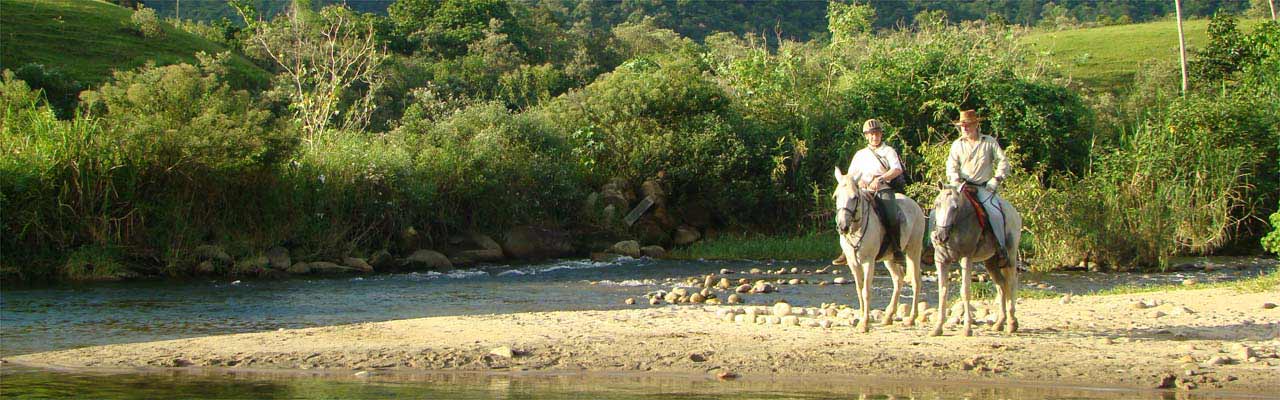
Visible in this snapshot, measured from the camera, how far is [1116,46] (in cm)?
6134

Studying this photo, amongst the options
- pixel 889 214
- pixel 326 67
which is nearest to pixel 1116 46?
pixel 326 67

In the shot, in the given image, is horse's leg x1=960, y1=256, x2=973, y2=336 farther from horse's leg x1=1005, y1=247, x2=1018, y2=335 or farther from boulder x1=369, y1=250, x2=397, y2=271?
boulder x1=369, y1=250, x2=397, y2=271

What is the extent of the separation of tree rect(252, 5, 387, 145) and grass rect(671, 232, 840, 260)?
10748 mm

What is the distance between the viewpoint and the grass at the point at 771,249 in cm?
2819

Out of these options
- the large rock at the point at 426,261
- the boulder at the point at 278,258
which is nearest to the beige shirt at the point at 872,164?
the large rock at the point at 426,261

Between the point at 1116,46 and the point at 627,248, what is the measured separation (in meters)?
43.8

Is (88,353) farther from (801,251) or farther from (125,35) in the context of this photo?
(125,35)

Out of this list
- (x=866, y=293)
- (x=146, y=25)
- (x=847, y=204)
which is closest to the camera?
(x=847, y=204)

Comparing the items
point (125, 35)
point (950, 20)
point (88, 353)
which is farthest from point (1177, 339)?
point (950, 20)

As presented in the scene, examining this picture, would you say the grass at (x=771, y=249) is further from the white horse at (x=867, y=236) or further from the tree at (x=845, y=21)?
the white horse at (x=867, y=236)

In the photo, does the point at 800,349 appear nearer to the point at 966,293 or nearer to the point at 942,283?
the point at 942,283

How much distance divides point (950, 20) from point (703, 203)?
47890 mm

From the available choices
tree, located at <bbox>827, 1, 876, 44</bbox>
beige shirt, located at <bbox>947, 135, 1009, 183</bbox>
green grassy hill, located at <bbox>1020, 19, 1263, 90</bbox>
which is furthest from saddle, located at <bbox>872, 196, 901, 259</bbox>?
green grassy hill, located at <bbox>1020, 19, 1263, 90</bbox>

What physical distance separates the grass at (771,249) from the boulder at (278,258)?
9.82 metres
